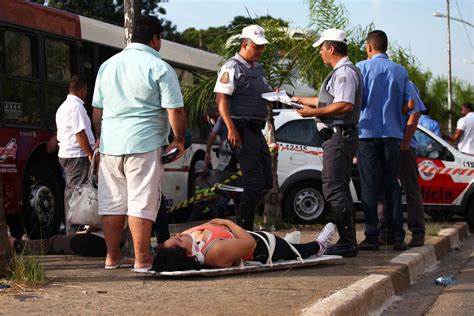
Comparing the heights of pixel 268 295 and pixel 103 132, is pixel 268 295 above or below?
below

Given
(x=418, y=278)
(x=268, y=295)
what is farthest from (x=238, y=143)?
(x=268, y=295)

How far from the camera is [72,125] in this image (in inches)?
346

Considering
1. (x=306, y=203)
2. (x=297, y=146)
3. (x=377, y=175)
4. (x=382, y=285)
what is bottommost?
(x=382, y=285)

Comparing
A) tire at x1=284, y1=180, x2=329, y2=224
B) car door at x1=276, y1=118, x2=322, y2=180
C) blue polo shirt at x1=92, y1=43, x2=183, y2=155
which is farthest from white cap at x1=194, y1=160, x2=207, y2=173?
blue polo shirt at x1=92, y1=43, x2=183, y2=155

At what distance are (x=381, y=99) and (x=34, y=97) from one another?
4858mm

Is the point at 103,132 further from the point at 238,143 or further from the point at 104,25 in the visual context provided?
the point at 104,25

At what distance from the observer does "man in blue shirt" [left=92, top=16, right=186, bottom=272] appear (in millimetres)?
6160

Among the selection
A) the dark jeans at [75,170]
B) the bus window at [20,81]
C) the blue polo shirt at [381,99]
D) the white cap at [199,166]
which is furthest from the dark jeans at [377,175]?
the white cap at [199,166]

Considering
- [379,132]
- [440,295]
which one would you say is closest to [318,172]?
[379,132]

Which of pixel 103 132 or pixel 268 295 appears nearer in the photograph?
pixel 268 295

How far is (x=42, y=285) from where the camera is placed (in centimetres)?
552

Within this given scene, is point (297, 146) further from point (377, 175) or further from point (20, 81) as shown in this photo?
point (377, 175)

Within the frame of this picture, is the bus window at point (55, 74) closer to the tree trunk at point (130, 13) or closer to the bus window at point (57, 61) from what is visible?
the bus window at point (57, 61)

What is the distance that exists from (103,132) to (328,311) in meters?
2.51
